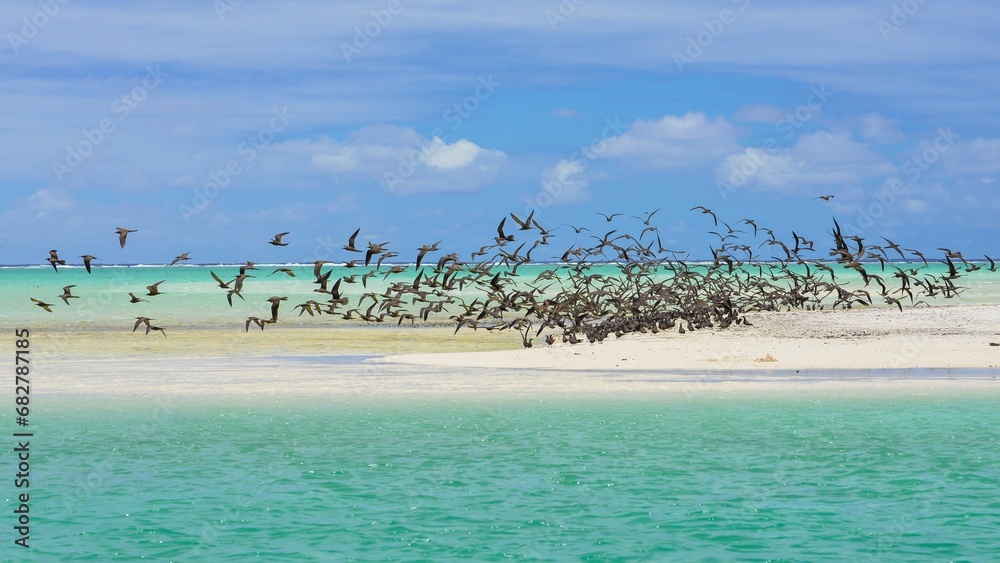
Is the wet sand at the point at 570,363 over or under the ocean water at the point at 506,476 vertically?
over

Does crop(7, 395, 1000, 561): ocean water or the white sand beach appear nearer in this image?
crop(7, 395, 1000, 561): ocean water

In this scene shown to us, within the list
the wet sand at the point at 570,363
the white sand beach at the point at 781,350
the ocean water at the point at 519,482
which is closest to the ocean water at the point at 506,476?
the ocean water at the point at 519,482

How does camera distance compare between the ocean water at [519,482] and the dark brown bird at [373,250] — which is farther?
the dark brown bird at [373,250]

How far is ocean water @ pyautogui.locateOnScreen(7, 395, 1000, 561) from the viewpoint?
9.89 m

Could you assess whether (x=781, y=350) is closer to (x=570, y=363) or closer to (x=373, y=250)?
(x=570, y=363)

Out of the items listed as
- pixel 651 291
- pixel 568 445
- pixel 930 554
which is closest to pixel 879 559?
pixel 930 554

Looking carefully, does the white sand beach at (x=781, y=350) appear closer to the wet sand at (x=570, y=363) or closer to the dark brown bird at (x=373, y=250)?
the wet sand at (x=570, y=363)

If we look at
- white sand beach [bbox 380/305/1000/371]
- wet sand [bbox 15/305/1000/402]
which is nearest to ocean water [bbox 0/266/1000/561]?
wet sand [bbox 15/305/1000/402]

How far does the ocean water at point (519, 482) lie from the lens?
389 inches

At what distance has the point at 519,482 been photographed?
12.2 m

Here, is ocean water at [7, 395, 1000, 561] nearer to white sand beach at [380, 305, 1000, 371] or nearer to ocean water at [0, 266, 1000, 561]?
ocean water at [0, 266, 1000, 561]

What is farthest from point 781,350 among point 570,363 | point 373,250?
point 373,250

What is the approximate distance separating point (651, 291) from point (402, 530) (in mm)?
19846

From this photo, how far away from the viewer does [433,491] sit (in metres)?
11.8
